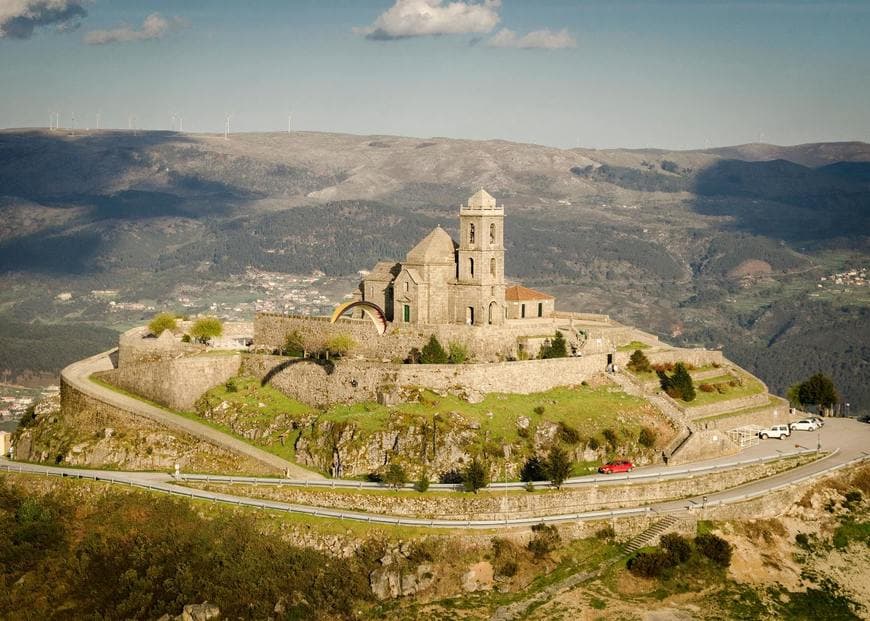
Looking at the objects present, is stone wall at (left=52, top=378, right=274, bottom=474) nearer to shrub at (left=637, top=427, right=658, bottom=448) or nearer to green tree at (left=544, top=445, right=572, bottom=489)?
green tree at (left=544, top=445, right=572, bottom=489)

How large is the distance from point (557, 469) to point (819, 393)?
40586 mm

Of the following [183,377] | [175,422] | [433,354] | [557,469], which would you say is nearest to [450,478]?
[557,469]

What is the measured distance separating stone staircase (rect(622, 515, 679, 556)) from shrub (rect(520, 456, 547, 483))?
23.7ft

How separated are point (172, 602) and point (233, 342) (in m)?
40.2

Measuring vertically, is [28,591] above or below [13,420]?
above

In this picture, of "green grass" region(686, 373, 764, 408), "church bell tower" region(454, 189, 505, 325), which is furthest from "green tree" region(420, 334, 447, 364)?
"green grass" region(686, 373, 764, 408)

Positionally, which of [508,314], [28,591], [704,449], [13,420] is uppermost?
[508,314]

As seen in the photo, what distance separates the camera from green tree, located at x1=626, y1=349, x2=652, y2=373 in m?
98.1

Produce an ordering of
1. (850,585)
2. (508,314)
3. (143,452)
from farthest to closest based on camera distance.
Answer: (508,314)
(143,452)
(850,585)

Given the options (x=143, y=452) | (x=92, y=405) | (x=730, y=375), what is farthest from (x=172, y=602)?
(x=730, y=375)

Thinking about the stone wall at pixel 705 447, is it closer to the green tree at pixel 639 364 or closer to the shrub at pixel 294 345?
the green tree at pixel 639 364

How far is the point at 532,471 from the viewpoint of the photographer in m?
81.7

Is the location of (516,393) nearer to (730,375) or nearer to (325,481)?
(325,481)

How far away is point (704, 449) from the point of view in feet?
292
